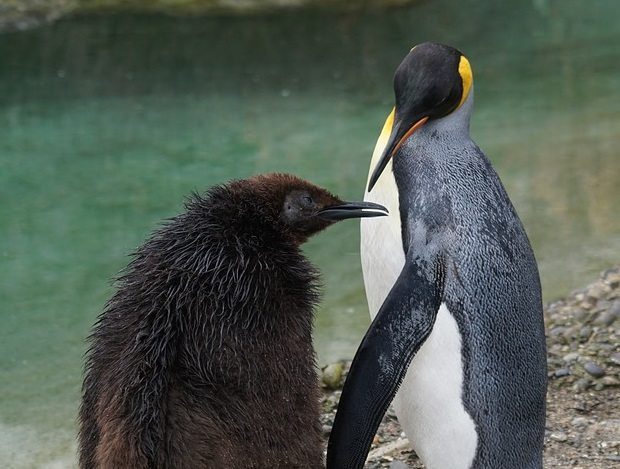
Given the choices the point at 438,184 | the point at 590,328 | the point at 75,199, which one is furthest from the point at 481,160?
the point at 75,199

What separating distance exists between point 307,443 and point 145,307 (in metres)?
0.43

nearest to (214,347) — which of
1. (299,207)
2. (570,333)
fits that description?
(299,207)

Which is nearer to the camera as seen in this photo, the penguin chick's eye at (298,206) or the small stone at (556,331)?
the penguin chick's eye at (298,206)

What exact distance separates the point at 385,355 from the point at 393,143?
0.48 m

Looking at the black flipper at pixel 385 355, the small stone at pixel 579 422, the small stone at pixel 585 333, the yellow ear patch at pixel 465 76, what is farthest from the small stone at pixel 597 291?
the black flipper at pixel 385 355

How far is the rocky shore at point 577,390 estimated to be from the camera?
300cm

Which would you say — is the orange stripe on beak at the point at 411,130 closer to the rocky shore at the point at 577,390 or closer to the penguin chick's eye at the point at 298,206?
the penguin chick's eye at the point at 298,206

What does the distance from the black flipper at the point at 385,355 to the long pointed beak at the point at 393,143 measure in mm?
215

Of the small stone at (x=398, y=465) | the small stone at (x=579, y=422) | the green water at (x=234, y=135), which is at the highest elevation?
the green water at (x=234, y=135)

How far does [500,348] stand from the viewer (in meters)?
2.41

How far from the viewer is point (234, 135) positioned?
607 cm

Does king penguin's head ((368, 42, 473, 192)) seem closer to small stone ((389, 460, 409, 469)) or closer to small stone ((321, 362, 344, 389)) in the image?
small stone ((389, 460, 409, 469))

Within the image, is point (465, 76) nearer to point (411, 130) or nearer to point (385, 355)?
point (411, 130)

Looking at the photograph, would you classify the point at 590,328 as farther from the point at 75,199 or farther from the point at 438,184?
the point at 75,199
